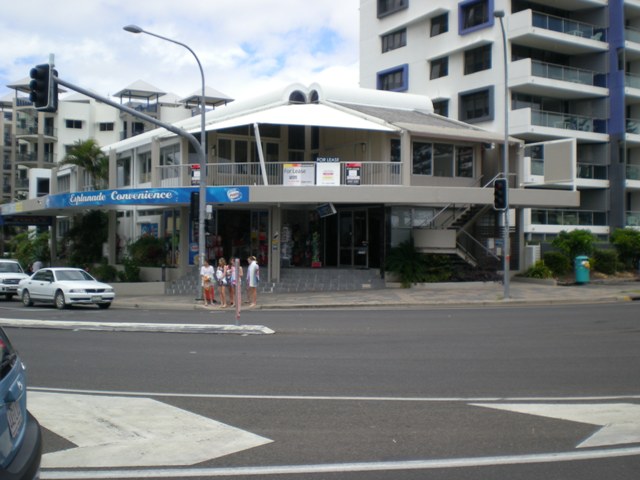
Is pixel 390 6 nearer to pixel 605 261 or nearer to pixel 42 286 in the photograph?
pixel 605 261

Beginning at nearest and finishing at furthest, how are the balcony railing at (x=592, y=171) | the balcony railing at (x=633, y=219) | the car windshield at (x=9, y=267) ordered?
the car windshield at (x=9, y=267)
the balcony railing at (x=592, y=171)
the balcony railing at (x=633, y=219)

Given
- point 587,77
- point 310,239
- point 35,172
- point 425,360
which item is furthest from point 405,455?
point 35,172

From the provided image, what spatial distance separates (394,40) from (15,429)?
49.4 meters

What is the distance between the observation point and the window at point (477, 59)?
43.1 m

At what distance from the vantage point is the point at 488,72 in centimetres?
4272

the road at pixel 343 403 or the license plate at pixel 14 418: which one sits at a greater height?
the license plate at pixel 14 418

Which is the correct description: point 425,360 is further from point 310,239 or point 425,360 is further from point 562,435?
point 310,239

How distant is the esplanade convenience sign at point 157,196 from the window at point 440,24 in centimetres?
2454

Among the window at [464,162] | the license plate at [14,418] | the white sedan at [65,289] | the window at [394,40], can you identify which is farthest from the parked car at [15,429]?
the window at [394,40]

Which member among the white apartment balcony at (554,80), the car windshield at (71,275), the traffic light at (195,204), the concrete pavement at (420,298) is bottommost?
the concrete pavement at (420,298)

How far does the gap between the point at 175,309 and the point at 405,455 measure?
19630 mm

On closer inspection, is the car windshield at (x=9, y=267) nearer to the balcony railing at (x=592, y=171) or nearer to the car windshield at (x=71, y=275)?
the car windshield at (x=71, y=275)

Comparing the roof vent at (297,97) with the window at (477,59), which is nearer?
the roof vent at (297,97)

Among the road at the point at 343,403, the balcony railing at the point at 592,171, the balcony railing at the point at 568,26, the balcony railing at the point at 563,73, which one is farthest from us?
the balcony railing at the point at 592,171
